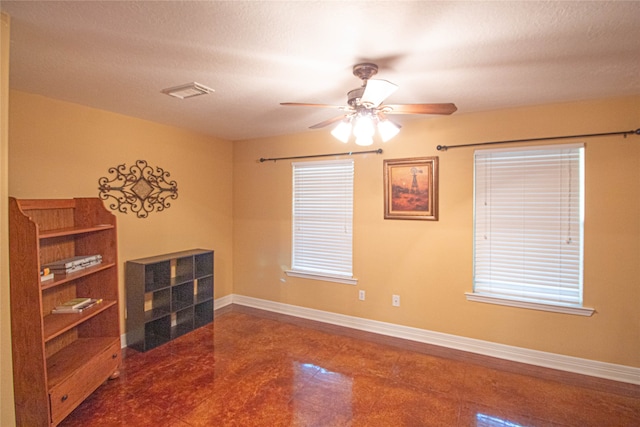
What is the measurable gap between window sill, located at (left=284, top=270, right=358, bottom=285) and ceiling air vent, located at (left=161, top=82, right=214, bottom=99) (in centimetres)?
241

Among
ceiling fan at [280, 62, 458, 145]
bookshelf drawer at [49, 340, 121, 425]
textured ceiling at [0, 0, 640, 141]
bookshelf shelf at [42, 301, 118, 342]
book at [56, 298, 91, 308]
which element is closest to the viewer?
textured ceiling at [0, 0, 640, 141]

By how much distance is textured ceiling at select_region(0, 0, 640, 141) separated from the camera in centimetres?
149

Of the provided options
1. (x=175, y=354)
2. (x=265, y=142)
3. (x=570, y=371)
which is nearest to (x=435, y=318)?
(x=570, y=371)

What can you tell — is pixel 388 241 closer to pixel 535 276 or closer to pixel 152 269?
pixel 535 276

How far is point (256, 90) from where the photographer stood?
253cm

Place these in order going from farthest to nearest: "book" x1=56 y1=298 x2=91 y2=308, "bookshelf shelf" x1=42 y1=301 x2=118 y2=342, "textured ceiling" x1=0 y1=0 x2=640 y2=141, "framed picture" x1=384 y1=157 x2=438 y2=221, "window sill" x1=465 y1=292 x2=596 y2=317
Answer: "framed picture" x1=384 y1=157 x2=438 y2=221 < "window sill" x1=465 y1=292 x2=596 y2=317 < "book" x1=56 y1=298 x2=91 y2=308 < "bookshelf shelf" x1=42 y1=301 x2=118 y2=342 < "textured ceiling" x1=0 y1=0 x2=640 y2=141

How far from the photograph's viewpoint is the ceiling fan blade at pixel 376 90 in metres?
1.68

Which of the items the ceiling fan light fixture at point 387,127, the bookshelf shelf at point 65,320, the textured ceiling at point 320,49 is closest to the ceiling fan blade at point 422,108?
the ceiling fan light fixture at point 387,127

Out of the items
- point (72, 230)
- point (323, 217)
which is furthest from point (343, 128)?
point (72, 230)

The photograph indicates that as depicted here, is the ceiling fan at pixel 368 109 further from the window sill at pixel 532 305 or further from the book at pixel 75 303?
the book at pixel 75 303

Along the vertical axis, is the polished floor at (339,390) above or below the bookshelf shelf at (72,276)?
below

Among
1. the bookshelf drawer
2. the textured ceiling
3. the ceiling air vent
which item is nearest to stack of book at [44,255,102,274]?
the bookshelf drawer

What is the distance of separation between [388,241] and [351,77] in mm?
1904

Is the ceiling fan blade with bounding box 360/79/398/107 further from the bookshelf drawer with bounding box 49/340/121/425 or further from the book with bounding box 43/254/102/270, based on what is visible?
the bookshelf drawer with bounding box 49/340/121/425
